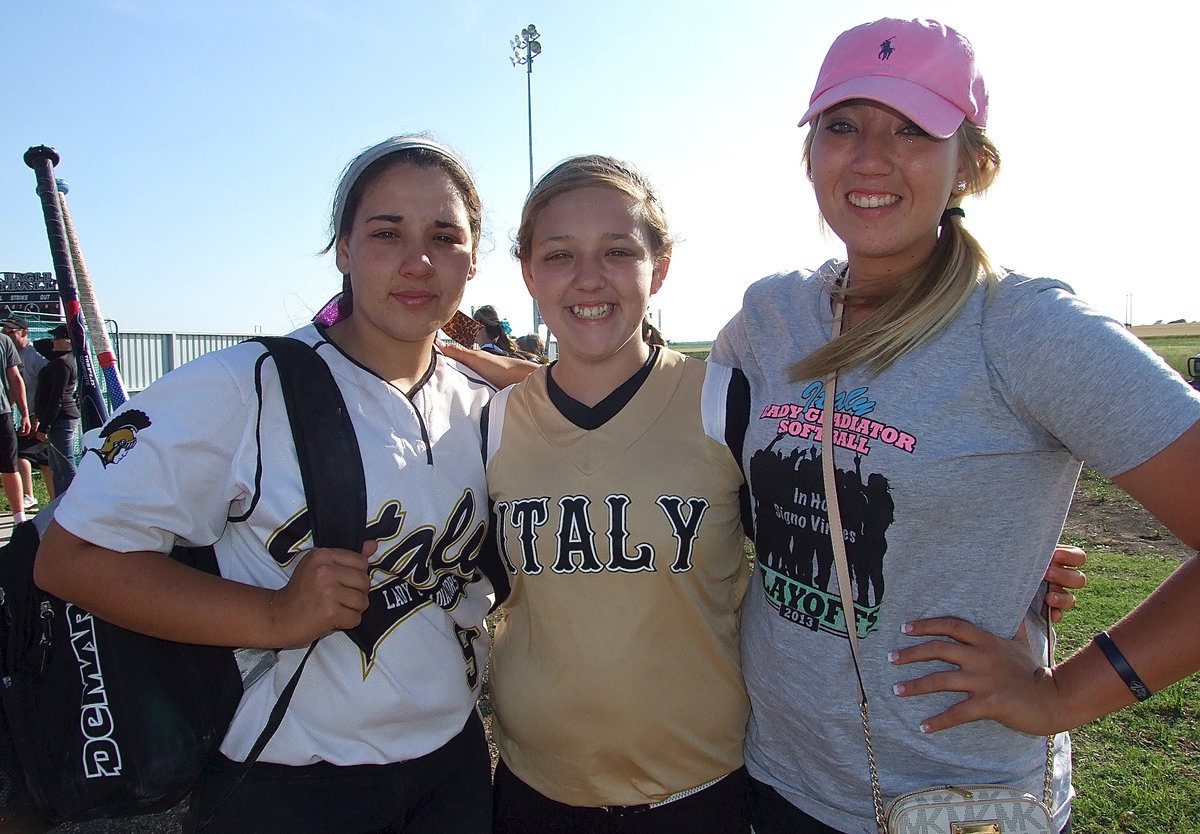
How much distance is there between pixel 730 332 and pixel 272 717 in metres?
1.57

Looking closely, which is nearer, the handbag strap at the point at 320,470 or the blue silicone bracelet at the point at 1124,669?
the blue silicone bracelet at the point at 1124,669

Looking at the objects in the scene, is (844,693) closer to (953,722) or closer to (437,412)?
(953,722)

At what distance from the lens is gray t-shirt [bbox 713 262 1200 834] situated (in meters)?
1.37

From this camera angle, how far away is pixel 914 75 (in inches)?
65.1

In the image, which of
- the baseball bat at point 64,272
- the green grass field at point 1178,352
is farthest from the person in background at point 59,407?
the green grass field at point 1178,352

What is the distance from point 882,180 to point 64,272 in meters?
3.27

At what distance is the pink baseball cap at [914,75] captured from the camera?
1.64 m

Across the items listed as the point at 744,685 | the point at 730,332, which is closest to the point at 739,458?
the point at 730,332

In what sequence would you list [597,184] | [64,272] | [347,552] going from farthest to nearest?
[64,272], [597,184], [347,552]

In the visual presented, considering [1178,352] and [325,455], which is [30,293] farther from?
[1178,352]

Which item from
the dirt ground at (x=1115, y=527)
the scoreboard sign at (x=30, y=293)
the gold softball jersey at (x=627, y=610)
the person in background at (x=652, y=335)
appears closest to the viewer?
the gold softball jersey at (x=627, y=610)

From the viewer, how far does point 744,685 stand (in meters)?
1.96

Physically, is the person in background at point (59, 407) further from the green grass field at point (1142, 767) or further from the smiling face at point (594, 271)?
the green grass field at point (1142, 767)

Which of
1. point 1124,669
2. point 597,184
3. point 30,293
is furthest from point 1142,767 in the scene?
point 30,293
